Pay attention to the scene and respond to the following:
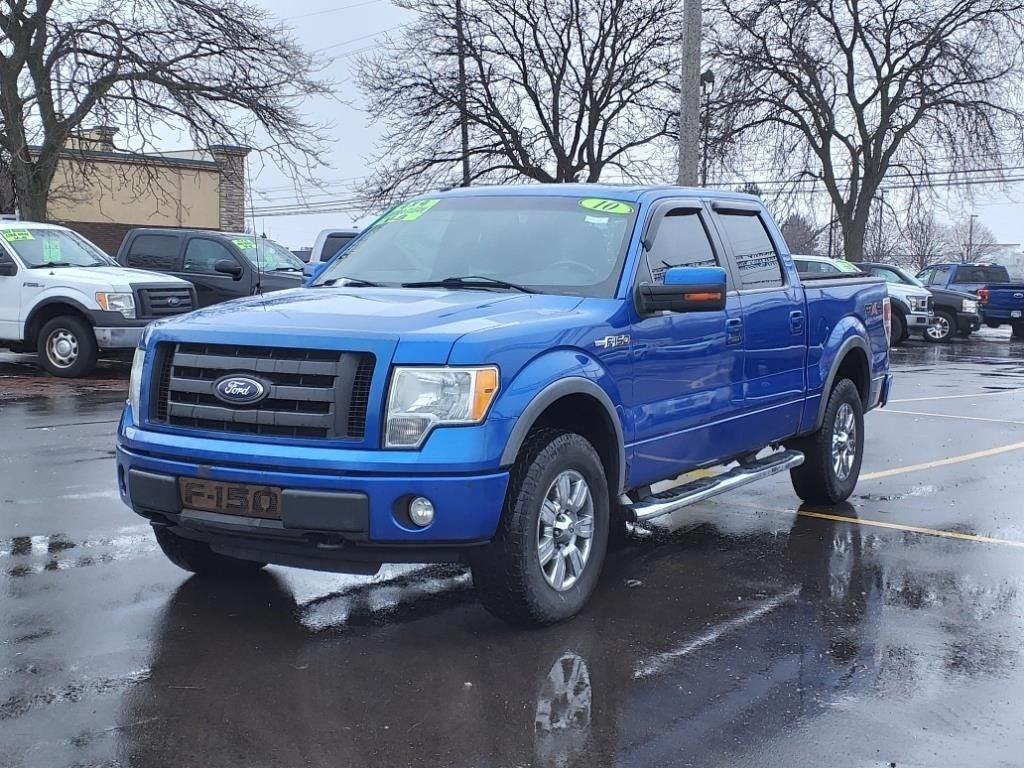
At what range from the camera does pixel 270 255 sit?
61.1 ft

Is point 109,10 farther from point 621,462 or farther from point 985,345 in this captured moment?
point 621,462

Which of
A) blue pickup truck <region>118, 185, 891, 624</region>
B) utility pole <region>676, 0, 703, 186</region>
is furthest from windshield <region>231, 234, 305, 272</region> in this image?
blue pickup truck <region>118, 185, 891, 624</region>

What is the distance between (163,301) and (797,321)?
10.1 metres

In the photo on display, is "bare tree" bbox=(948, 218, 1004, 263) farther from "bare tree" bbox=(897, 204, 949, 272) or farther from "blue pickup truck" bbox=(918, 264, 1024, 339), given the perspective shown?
"blue pickup truck" bbox=(918, 264, 1024, 339)

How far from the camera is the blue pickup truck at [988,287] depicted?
1162 inches

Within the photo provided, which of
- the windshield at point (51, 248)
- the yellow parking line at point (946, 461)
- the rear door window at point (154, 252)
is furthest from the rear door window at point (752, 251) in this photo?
the rear door window at point (154, 252)

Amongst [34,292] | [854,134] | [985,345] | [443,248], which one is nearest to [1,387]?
[34,292]

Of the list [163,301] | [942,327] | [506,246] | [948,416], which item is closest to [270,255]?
[163,301]

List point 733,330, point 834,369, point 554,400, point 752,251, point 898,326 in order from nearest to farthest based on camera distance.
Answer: point 554,400, point 733,330, point 752,251, point 834,369, point 898,326

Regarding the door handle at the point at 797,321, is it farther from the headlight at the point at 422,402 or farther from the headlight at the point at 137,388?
the headlight at the point at 137,388

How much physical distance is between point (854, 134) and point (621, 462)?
3679 centimetres

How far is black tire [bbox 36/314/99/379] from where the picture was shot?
47.9 feet

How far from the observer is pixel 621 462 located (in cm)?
542

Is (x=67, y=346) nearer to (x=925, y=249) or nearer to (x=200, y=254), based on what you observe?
(x=200, y=254)
